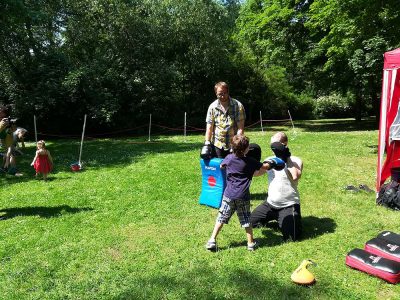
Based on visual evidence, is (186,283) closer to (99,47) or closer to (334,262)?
(334,262)

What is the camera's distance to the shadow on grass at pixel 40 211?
7086 millimetres

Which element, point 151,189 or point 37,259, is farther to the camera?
point 151,189

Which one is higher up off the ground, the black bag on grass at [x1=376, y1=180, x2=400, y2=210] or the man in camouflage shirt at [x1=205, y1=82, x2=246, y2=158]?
the man in camouflage shirt at [x1=205, y1=82, x2=246, y2=158]

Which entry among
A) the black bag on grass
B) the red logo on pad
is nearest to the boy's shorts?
the red logo on pad

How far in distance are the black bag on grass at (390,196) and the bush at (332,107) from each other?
32.7 meters

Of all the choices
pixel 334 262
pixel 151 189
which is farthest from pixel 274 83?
A: pixel 334 262

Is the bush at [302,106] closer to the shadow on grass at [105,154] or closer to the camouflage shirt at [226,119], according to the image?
the shadow on grass at [105,154]

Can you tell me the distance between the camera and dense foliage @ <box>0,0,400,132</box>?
65.1 ft

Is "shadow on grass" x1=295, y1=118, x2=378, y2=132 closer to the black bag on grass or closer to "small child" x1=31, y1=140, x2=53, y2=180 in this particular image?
the black bag on grass

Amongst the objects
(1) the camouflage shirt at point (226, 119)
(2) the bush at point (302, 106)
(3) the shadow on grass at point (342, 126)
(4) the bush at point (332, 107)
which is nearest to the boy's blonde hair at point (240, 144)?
(1) the camouflage shirt at point (226, 119)

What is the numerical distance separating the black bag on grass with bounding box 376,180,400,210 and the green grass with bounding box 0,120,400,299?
19 centimetres

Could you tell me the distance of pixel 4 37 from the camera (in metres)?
18.9

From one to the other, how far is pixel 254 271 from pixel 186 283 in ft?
2.69

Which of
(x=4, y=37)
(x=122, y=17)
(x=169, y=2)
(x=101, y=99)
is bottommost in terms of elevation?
(x=101, y=99)
